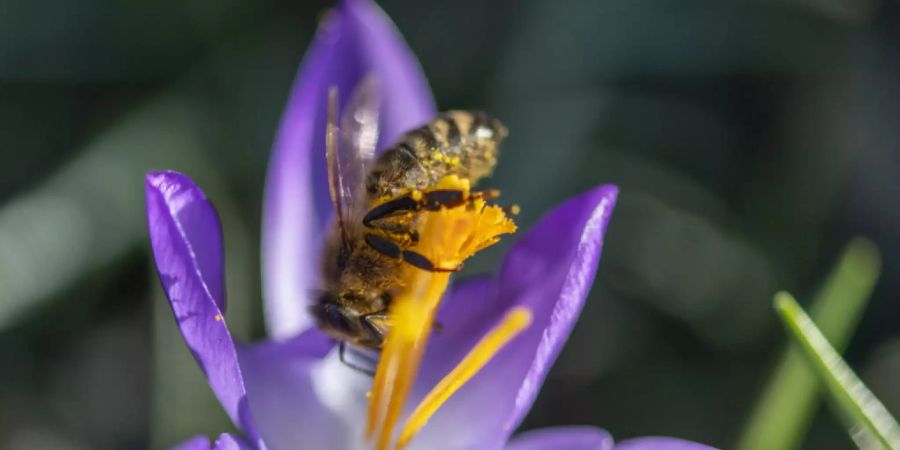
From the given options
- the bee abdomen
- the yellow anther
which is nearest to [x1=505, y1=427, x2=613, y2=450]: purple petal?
the yellow anther

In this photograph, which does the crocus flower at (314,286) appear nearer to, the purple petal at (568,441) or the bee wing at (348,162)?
the purple petal at (568,441)

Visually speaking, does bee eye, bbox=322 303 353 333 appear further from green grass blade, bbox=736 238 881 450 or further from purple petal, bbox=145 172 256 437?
green grass blade, bbox=736 238 881 450

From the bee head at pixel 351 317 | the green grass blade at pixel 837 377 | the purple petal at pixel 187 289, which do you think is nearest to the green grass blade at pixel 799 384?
the green grass blade at pixel 837 377

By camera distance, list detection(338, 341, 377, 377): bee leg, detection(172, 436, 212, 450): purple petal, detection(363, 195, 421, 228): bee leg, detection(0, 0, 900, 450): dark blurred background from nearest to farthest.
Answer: detection(172, 436, 212, 450): purple petal, detection(363, 195, 421, 228): bee leg, detection(338, 341, 377, 377): bee leg, detection(0, 0, 900, 450): dark blurred background

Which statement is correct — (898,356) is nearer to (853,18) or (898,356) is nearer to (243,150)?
(853,18)

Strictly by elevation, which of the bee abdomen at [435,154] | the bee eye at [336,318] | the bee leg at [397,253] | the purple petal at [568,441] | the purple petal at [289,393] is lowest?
the purple petal at [289,393]

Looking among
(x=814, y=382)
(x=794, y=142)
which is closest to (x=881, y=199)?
(x=794, y=142)

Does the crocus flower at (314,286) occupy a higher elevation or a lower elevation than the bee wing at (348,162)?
lower

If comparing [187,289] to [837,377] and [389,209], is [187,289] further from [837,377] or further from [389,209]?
[837,377]
